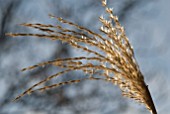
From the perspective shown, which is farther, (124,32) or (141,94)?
(124,32)

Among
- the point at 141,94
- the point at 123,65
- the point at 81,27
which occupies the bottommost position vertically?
the point at 141,94

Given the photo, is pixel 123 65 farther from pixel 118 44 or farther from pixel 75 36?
pixel 75 36

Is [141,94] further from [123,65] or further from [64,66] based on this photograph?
[64,66]

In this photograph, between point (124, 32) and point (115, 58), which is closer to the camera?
point (115, 58)

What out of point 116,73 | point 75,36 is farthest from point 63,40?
point 116,73

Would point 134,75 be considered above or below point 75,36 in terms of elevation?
below

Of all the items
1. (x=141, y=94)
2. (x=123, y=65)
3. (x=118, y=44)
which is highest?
(x=118, y=44)

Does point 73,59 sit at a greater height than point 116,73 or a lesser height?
greater

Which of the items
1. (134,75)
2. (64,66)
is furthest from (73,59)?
(134,75)
